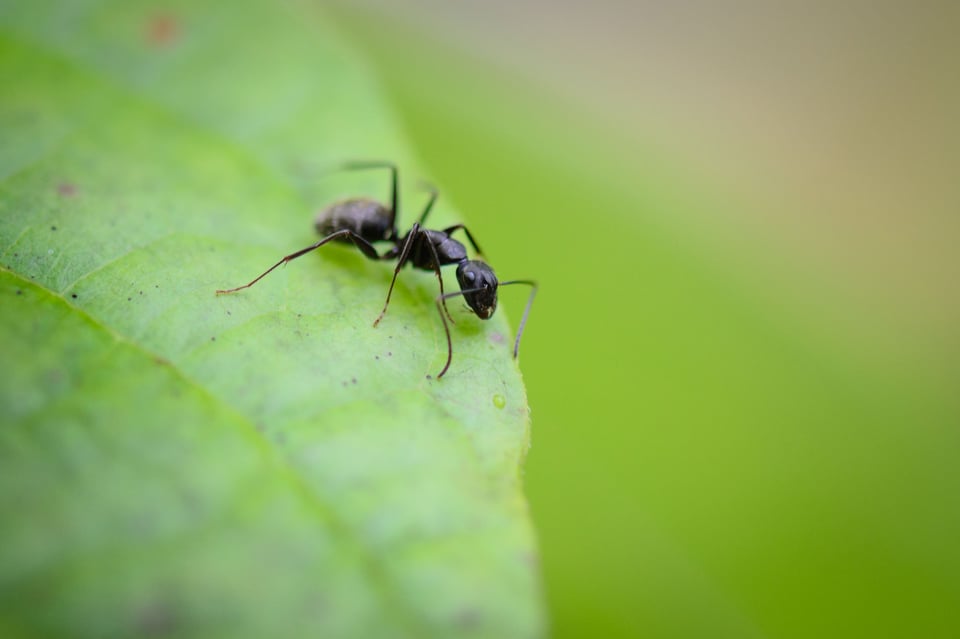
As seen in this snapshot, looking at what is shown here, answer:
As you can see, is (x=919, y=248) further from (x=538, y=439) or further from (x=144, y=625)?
(x=144, y=625)

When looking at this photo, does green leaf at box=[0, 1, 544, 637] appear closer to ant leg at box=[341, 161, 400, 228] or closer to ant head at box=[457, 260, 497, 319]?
ant leg at box=[341, 161, 400, 228]

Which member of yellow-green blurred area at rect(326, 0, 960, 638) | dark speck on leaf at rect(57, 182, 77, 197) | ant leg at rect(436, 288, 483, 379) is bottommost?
yellow-green blurred area at rect(326, 0, 960, 638)

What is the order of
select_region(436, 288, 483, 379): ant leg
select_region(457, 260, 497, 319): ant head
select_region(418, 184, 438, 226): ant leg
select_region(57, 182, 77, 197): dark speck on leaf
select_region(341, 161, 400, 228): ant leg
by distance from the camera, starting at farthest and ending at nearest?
select_region(418, 184, 438, 226): ant leg → select_region(341, 161, 400, 228): ant leg → select_region(457, 260, 497, 319): ant head → select_region(57, 182, 77, 197): dark speck on leaf → select_region(436, 288, 483, 379): ant leg

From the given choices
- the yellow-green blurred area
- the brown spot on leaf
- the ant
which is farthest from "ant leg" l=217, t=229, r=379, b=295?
the brown spot on leaf

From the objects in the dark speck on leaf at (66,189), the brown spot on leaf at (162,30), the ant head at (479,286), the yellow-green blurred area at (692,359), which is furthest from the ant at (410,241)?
the brown spot on leaf at (162,30)

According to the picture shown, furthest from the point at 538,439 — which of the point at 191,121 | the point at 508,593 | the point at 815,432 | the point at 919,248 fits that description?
the point at 919,248

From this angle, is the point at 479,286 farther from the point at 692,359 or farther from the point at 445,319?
the point at 692,359
